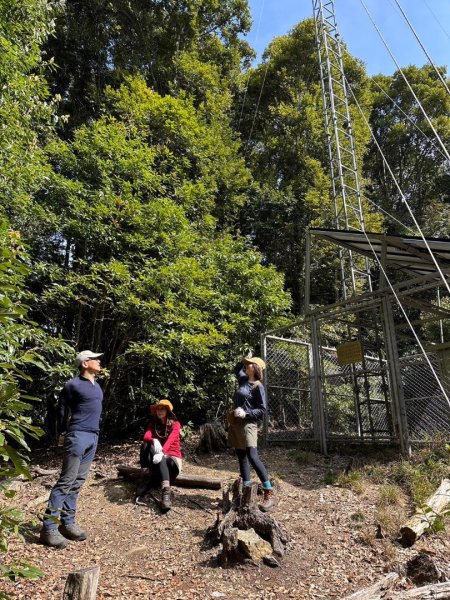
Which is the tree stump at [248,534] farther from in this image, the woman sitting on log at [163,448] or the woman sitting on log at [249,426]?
the woman sitting on log at [163,448]

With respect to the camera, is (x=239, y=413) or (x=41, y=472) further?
(x=41, y=472)

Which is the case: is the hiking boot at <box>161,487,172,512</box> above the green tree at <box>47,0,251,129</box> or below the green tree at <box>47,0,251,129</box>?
below

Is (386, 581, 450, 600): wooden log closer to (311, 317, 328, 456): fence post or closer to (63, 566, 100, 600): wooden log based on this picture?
(63, 566, 100, 600): wooden log

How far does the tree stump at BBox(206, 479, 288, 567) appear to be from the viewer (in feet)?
12.2

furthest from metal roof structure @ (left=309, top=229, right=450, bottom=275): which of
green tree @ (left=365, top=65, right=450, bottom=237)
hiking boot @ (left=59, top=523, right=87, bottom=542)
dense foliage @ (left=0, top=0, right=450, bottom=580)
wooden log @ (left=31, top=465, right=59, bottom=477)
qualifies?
green tree @ (left=365, top=65, right=450, bottom=237)

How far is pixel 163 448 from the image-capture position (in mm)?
5355

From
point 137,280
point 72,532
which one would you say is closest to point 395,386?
point 137,280

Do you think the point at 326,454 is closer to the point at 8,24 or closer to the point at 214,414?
the point at 214,414

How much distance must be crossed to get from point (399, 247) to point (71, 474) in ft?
18.3

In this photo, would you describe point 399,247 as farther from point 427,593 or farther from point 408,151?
point 408,151

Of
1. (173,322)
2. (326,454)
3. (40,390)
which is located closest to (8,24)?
(173,322)

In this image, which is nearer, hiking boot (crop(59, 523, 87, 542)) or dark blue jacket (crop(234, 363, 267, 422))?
hiking boot (crop(59, 523, 87, 542))

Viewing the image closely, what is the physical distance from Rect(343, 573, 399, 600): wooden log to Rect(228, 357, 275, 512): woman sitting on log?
5.76 feet

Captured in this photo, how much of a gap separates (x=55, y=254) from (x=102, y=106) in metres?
6.32
